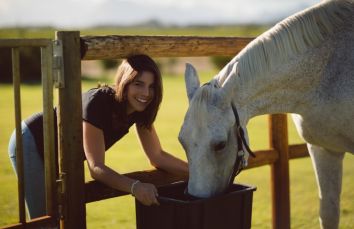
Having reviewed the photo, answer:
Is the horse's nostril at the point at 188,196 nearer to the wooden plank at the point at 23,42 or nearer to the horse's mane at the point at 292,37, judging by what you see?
the horse's mane at the point at 292,37

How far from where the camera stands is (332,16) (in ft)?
10.3

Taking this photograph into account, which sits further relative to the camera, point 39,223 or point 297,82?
point 297,82

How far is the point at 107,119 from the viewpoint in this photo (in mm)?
3031

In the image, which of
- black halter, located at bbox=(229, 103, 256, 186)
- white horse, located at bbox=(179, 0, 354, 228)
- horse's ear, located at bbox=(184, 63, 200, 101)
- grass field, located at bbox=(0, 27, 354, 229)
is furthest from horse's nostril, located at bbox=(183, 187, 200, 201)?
grass field, located at bbox=(0, 27, 354, 229)

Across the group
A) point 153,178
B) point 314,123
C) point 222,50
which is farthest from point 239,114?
point 222,50

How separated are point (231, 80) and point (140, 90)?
1.99 ft

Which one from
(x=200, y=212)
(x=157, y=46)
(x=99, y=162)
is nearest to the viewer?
(x=200, y=212)

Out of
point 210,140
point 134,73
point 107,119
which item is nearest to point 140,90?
point 134,73

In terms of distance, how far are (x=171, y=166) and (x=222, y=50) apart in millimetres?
1050

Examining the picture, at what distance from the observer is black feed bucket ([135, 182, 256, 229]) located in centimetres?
249

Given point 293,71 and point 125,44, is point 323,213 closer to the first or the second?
point 293,71

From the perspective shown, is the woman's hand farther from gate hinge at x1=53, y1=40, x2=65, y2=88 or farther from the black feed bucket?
gate hinge at x1=53, y1=40, x2=65, y2=88

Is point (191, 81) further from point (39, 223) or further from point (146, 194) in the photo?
point (39, 223)

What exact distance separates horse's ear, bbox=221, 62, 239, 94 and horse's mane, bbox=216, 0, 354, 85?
0.17ft
